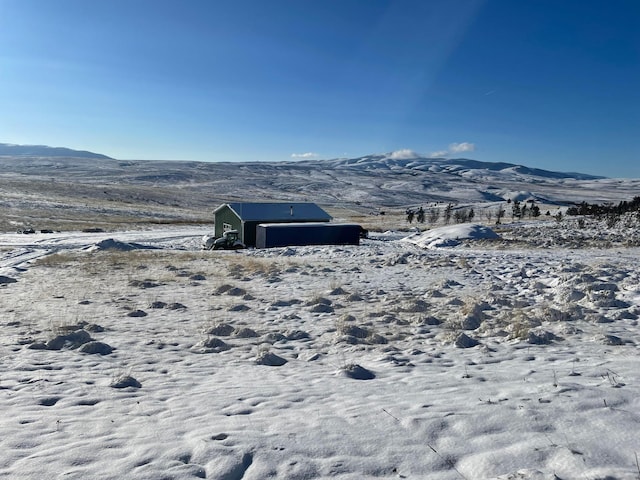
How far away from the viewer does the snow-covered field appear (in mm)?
4742

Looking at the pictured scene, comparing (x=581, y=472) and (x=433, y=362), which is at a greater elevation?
(x=581, y=472)

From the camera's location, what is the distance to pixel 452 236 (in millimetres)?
35031

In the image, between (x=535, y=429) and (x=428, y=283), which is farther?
(x=428, y=283)

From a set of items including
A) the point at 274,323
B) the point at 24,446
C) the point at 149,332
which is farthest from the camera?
the point at 274,323

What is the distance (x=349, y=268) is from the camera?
21.2m

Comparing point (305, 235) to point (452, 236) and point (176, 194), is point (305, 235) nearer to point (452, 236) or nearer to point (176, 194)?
point (452, 236)

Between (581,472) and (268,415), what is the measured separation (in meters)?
3.42

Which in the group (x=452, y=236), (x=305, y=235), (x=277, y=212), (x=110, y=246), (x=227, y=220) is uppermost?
(x=277, y=212)

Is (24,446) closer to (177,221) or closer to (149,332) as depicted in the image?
(149,332)

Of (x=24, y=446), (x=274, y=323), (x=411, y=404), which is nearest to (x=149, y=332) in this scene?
(x=274, y=323)

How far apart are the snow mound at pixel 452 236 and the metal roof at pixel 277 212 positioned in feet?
36.4

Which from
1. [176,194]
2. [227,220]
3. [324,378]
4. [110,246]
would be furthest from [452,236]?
[176,194]

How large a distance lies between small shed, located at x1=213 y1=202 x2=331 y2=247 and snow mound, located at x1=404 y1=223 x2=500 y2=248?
443 inches

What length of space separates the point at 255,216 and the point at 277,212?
2.38 meters
